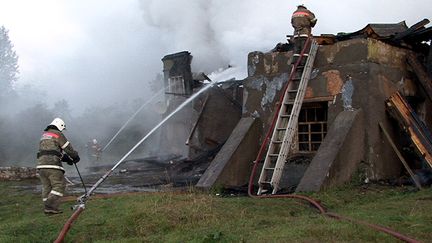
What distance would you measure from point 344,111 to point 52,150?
5511mm

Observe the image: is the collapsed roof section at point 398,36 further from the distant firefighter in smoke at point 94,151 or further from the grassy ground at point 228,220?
the distant firefighter in smoke at point 94,151

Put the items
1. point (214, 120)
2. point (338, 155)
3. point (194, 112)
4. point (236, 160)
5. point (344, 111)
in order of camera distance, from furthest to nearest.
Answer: point (194, 112)
point (214, 120)
point (236, 160)
point (344, 111)
point (338, 155)

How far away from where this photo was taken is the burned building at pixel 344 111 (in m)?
9.21

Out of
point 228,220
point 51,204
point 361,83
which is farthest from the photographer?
point 361,83

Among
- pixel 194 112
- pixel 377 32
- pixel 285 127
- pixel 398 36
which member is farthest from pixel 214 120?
pixel 398 36

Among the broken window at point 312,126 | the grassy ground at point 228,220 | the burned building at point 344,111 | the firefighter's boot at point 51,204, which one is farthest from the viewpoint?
the broken window at point 312,126

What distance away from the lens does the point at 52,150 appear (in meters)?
7.80

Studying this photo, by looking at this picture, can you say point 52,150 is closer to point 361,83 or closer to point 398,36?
point 361,83

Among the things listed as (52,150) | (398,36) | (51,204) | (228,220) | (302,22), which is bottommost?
(228,220)

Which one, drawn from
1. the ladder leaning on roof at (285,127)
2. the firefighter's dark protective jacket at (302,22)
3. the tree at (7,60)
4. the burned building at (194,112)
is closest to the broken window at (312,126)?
the ladder leaning on roof at (285,127)

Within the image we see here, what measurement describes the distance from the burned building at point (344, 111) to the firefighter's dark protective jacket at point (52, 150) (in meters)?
2.84

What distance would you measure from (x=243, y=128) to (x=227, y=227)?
5.02 meters

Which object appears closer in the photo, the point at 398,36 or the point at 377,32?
the point at 398,36

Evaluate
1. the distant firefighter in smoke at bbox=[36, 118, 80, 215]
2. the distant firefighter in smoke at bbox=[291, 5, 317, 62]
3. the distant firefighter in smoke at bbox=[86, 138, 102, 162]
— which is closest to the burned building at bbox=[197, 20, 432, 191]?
the distant firefighter in smoke at bbox=[291, 5, 317, 62]
